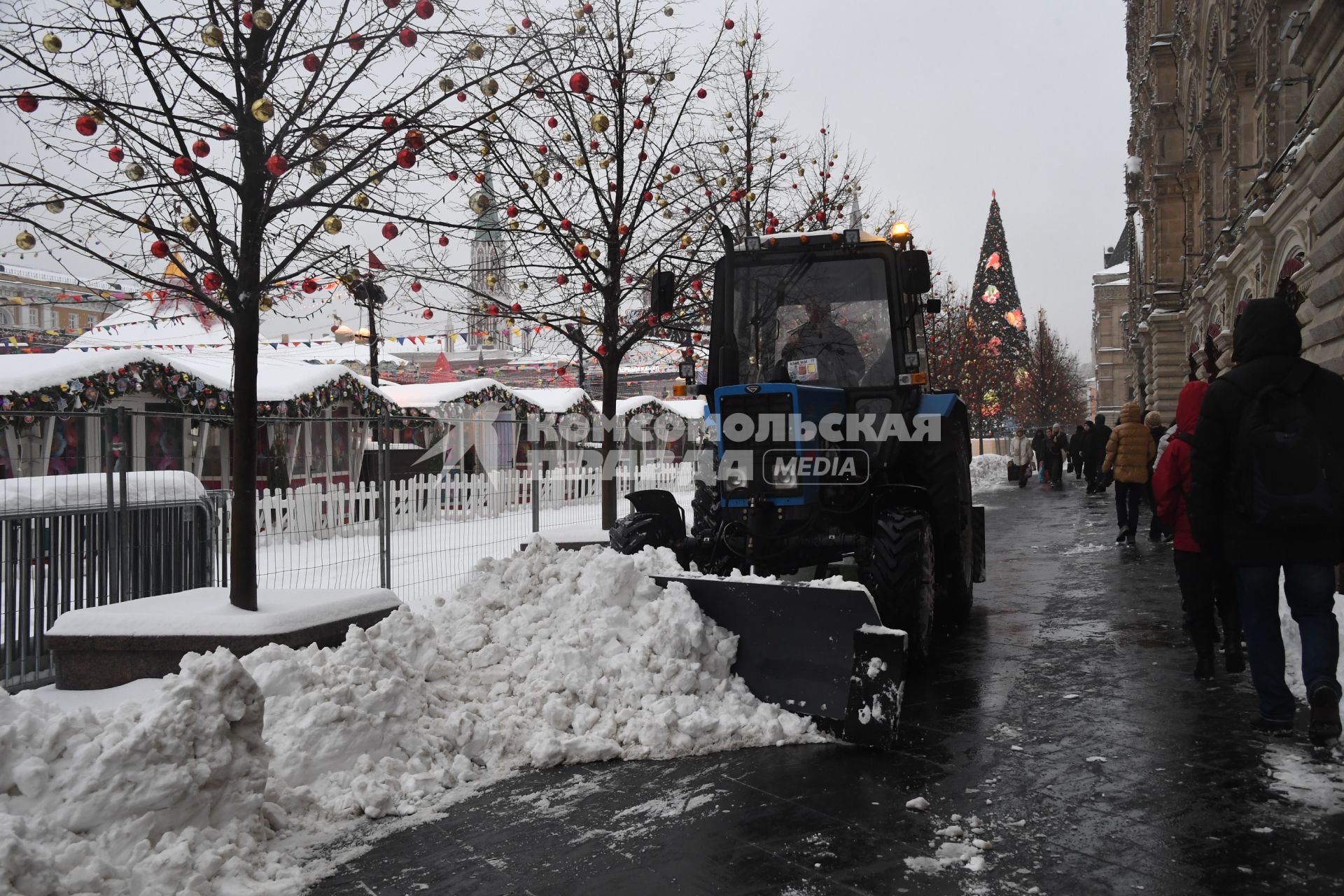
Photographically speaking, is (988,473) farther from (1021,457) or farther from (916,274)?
(916,274)

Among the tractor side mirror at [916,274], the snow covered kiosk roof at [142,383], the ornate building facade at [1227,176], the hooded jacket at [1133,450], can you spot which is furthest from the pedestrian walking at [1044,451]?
the tractor side mirror at [916,274]

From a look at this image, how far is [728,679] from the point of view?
527 cm

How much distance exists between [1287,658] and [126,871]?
5944mm

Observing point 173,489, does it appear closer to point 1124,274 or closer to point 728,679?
point 728,679

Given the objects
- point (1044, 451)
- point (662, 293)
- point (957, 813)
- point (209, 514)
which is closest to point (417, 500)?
point (209, 514)

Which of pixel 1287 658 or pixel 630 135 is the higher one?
pixel 630 135

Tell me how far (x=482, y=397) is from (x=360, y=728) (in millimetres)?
18633

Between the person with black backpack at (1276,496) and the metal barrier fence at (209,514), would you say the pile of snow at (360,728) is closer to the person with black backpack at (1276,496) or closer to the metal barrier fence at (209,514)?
the metal barrier fence at (209,514)

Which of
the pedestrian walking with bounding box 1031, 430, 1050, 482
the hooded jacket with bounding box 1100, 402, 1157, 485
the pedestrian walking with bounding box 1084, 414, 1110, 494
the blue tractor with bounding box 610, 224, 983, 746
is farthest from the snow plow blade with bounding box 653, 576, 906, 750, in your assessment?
the pedestrian walking with bounding box 1031, 430, 1050, 482

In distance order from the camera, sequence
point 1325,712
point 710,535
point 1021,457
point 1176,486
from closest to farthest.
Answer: point 1325,712
point 1176,486
point 710,535
point 1021,457

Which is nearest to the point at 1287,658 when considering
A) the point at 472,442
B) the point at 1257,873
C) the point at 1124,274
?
the point at 1257,873

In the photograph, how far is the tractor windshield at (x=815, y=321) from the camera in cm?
704

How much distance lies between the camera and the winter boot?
14.7ft

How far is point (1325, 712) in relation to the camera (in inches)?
Answer: 176
